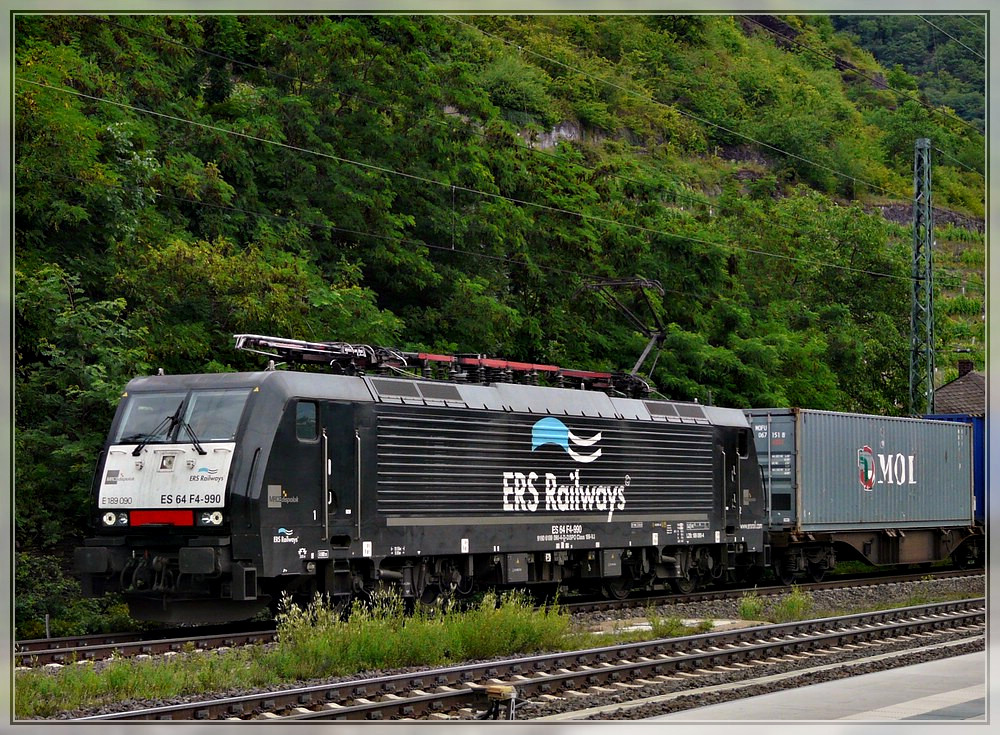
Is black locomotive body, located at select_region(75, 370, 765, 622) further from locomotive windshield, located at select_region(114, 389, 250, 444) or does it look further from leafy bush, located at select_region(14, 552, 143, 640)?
leafy bush, located at select_region(14, 552, 143, 640)

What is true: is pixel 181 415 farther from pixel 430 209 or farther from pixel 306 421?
pixel 430 209

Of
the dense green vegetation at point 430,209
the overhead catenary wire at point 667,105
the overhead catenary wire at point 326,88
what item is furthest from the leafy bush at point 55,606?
the overhead catenary wire at point 667,105

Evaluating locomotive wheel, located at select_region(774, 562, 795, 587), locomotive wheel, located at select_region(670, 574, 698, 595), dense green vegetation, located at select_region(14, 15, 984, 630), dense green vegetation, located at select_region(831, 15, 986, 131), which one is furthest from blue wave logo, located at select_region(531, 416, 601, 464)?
dense green vegetation, located at select_region(831, 15, 986, 131)

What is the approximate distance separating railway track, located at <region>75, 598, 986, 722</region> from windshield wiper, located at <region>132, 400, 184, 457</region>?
501cm

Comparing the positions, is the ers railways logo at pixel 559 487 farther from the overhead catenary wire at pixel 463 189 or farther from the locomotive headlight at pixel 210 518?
the overhead catenary wire at pixel 463 189

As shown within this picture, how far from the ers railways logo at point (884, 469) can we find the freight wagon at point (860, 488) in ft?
0.07

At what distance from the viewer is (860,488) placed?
28.0m

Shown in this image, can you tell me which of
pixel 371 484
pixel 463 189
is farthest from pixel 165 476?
pixel 463 189

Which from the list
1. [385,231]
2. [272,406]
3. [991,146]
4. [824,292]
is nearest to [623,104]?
[824,292]

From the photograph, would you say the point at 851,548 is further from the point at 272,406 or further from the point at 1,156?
the point at 1,156

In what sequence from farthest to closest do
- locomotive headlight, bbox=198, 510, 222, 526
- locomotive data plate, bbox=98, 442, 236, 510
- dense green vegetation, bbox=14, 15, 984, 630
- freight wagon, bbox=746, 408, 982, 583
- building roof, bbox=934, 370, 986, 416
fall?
building roof, bbox=934, 370, 986, 416 < freight wagon, bbox=746, 408, 982, 583 < dense green vegetation, bbox=14, 15, 984, 630 < locomotive data plate, bbox=98, 442, 236, 510 < locomotive headlight, bbox=198, 510, 222, 526

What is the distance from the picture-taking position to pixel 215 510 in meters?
15.9

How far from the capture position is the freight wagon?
26.4 metres

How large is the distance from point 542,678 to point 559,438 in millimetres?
7471
